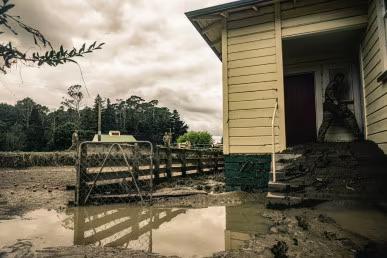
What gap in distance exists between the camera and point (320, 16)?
739cm

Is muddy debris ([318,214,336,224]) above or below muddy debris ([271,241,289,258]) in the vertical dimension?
above

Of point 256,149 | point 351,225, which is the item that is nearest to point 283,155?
point 256,149

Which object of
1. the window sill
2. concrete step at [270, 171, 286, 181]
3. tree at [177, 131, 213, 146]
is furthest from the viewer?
tree at [177, 131, 213, 146]

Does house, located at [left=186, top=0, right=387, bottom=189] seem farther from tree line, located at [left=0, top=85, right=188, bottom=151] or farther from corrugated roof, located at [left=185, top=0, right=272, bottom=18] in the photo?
tree line, located at [left=0, top=85, right=188, bottom=151]

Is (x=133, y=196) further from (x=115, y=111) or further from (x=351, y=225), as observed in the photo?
(x=115, y=111)

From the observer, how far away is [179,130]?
4498 inches

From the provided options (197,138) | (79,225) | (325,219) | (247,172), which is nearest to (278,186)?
(325,219)

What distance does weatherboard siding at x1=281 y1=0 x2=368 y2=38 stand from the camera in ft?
23.2

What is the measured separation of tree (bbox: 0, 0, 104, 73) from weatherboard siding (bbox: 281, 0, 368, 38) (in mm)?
6524

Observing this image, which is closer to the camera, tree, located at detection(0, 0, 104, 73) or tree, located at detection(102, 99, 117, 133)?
tree, located at detection(0, 0, 104, 73)

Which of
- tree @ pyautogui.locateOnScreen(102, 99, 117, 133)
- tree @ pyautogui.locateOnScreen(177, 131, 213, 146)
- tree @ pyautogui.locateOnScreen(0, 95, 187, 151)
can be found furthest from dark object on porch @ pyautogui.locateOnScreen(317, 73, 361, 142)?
tree @ pyautogui.locateOnScreen(102, 99, 117, 133)

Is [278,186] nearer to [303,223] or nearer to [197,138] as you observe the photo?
[303,223]

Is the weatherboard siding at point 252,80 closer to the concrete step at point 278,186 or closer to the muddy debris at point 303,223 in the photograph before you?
the concrete step at point 278,186

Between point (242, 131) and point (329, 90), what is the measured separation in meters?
3.40
